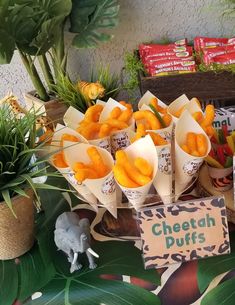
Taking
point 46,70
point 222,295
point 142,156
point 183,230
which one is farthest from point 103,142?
point 46,70

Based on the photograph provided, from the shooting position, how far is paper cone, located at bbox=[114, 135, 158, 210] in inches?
30.2

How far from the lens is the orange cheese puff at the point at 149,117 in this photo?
34.1 inches

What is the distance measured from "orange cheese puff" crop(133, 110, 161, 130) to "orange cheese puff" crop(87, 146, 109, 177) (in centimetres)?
14

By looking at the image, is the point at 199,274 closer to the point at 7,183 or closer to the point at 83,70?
the point at 7,183

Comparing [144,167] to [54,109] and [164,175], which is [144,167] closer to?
[164,175]

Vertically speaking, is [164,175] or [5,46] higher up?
[5,46]

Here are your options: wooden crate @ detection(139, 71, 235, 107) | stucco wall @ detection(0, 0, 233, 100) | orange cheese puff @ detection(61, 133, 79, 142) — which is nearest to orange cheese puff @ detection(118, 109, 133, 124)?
orange cheese puff @ detection(61, 133, 79, 142)

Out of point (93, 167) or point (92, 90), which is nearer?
point (93, 167)

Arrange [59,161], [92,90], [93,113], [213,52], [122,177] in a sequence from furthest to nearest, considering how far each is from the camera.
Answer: [213,52], [92,90], [93,113], [59,161], [122,177]

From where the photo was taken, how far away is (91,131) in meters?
0.92

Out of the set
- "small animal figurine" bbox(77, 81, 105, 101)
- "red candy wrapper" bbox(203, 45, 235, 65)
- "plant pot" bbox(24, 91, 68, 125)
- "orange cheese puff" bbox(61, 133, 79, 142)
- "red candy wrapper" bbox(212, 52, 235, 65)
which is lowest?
"orange cheese puff" bbox(61, 133, 79, 142)

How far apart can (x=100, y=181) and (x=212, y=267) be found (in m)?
0.28

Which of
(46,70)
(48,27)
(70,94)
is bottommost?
(70,94)

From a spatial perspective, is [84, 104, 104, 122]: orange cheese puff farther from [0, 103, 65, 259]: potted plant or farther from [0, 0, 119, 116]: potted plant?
[0, 0, 119, 116]: potted plant
